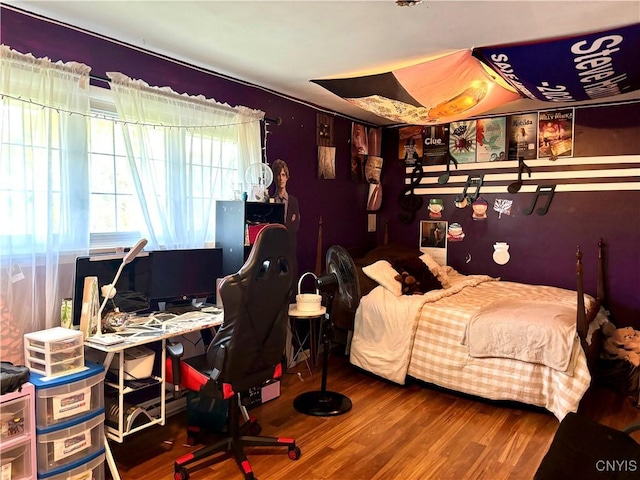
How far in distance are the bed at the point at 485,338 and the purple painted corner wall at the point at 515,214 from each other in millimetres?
229

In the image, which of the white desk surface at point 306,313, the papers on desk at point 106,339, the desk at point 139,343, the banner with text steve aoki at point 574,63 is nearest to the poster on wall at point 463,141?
the banner with text steve aoki at point 574,63

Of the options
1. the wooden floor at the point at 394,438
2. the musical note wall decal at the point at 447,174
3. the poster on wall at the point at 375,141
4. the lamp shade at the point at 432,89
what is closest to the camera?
the wooden floor at the point at 394,438

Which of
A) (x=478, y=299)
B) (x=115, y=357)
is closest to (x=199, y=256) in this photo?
(x=115, y=357)

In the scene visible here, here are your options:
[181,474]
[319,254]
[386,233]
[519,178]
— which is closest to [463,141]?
[519,178]

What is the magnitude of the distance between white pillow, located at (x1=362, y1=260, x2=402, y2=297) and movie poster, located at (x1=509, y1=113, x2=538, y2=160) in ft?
5.66

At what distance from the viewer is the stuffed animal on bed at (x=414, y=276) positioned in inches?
157

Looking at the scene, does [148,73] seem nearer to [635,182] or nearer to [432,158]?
[432,158]

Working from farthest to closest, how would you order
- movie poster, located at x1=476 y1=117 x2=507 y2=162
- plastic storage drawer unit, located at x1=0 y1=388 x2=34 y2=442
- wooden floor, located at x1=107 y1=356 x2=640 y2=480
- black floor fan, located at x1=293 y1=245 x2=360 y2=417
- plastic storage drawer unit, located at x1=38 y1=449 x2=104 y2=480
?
movie poster, located at x1=476 y1=117 x2=507 y2=162 → black floor fan, located at x1=293 y1=245 x2=360 y2=417 → wooden floor, located at x1=107 y1=356 x2=640 y2=480 → plastic storage drawer unit, located at x1=38 y1=449 x2=104 y2=480 → plastic storage drawer unit, located at x1=0 y1=388 x2=34 y2=442

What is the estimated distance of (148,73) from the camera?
Result: 2.95m

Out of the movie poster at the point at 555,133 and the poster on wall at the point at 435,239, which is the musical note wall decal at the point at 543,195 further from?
the poster on wall at the point at 435,239

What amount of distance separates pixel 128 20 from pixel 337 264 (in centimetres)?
190

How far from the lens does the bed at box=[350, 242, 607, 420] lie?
9.86 feet

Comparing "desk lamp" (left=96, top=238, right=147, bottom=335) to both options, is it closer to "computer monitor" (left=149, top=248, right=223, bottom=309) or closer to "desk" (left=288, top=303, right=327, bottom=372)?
"computer monitor" (left=149, top=248, right=223, bottom=309)

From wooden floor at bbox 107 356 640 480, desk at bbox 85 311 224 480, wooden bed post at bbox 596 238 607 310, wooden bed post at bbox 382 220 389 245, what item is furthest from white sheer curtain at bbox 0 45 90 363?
wooden bed post at bbox 596 238 607 310
